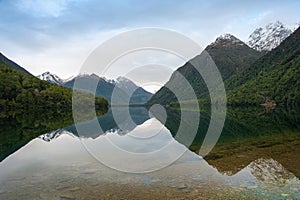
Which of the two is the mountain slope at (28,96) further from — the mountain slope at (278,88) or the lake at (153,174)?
the lake at (153,174)

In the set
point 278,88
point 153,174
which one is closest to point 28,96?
point 153,174

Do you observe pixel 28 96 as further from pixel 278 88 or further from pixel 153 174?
pixel 278 88

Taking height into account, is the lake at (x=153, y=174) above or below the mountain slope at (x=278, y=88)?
below

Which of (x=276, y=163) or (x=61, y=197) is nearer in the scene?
(x=61, y=197)

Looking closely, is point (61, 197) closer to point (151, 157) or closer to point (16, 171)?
point (16, 171)

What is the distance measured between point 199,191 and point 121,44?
22458 millimetres

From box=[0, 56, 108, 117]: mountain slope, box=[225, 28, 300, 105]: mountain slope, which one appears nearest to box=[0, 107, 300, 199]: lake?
box=[0, 56, 108, 117]: mountain slope

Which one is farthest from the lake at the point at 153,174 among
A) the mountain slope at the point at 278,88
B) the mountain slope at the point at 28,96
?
the mountain slope at the point at 278,88

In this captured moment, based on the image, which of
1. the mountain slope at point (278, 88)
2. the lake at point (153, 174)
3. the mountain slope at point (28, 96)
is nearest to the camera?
the lake at point (153, 174)

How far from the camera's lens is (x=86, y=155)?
24.3 m

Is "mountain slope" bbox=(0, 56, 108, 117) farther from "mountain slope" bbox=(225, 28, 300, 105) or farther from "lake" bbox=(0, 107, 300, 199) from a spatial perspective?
"lake" bbox=(0, 107, 300, 199)

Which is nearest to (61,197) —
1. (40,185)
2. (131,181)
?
(40,185)

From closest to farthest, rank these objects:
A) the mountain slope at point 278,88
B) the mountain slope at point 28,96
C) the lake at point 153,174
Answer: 1. the lake at point 153,174
2. the mountain slope at point 28,96
3. the mountain slope at point 278,88

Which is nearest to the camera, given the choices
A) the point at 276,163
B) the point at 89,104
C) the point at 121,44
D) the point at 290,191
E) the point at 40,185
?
the point at 290,191
